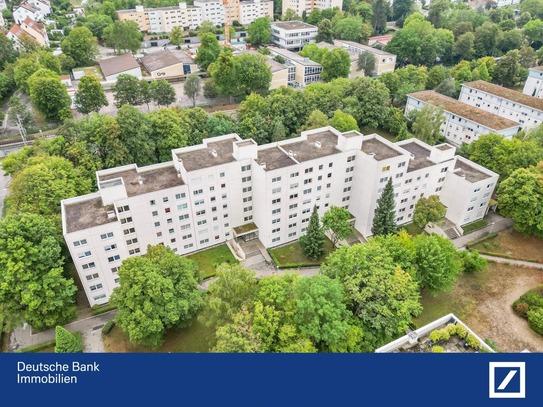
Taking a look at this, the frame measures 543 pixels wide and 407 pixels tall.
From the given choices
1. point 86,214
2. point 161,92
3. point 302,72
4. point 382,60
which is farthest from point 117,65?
point 86,214

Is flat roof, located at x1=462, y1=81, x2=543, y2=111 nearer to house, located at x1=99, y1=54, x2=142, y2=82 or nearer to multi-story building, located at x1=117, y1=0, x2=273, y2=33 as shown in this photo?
house, located at x1=99, y1=54, x2=142, y2=82

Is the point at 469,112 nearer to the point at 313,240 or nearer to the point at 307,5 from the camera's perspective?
the point at 313,240

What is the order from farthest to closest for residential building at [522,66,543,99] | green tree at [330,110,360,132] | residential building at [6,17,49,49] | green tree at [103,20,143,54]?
green tree at [103,20,143,54], residential building at [6,17,49,49], residential building at [522,66,543,99], green tree at [330,110,360,132]

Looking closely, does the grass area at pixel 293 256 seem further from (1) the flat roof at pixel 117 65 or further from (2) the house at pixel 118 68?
(1) the flat roof at pixel 117 65

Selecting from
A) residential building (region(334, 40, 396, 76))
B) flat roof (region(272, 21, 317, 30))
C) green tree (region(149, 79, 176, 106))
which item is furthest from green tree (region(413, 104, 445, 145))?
flat roof (region(272, 21, 317, 30))

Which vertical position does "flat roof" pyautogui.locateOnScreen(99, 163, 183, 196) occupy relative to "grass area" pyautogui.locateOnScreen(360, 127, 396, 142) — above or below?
above
